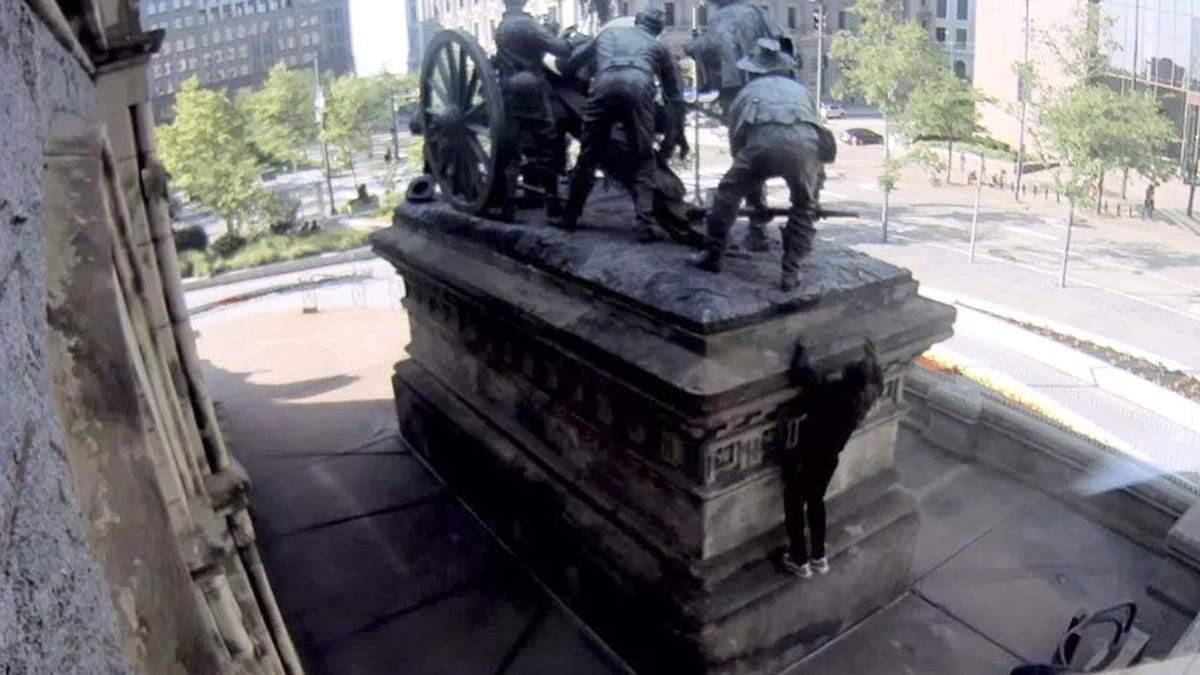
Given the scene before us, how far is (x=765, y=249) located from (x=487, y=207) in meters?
2.24

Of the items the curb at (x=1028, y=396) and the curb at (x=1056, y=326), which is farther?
the curb at (x=1056, y=326)

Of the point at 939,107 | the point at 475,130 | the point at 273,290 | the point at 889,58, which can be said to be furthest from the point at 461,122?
the point at 889,58

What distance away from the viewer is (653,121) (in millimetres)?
6586

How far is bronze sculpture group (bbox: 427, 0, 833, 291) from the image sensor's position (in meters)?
5.70

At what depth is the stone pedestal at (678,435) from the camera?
541 centimetres

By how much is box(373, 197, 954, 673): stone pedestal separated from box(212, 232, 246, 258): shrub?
2091cm

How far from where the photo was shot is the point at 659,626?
5.64m

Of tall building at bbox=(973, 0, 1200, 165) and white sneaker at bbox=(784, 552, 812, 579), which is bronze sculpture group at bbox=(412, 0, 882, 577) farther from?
tall building at bbox=(973, 0, 1200, 165)

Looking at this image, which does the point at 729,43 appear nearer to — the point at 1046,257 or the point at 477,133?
the point at 477,133

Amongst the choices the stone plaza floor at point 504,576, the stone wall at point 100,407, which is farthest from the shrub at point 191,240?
the stone wall at point 100,407

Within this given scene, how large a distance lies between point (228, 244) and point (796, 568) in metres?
24.0

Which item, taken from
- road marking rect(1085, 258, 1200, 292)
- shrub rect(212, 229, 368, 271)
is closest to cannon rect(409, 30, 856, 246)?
shrub rect(212, 229, 368, 271)

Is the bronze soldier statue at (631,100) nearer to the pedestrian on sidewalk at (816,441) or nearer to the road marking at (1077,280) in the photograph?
the pedestrian on sidewalk at (816,441)

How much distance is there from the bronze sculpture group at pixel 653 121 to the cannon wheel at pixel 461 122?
0.07 meters
